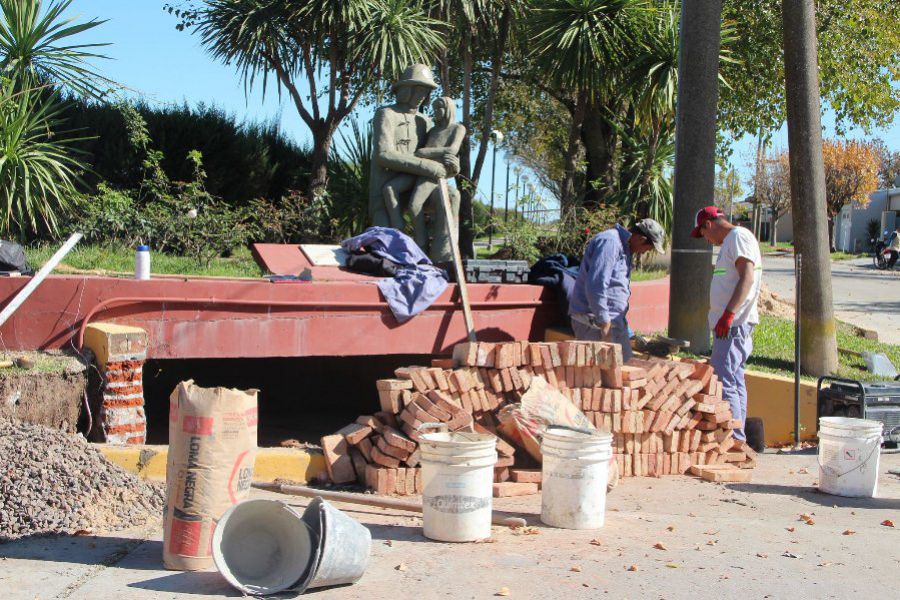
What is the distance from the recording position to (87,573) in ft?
15.2

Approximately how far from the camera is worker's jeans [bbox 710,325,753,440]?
24.4 feet

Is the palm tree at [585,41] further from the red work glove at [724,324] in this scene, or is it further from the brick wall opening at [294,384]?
the red work glove at [724,324]

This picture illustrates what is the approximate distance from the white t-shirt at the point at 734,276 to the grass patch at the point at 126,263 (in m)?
4.52

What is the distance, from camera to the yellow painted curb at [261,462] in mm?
6307

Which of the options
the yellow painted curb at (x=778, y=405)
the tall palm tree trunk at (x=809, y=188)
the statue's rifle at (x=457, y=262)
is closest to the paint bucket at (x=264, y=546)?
the statue's rifle at (x=457, y=262)

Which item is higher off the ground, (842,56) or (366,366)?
(842,56)

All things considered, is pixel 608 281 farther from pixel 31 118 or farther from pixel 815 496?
pixel 31 118

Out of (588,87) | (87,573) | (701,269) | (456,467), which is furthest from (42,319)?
(588,87)

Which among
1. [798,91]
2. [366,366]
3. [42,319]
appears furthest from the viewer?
[366,366]

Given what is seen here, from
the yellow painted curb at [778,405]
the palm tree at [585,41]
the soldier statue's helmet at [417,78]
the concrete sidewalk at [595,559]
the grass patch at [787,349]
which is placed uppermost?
the palm tree at [585,41]

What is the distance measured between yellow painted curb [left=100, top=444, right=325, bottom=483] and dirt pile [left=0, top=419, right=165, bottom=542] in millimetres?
306

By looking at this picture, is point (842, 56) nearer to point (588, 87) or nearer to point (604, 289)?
point (588, 87)

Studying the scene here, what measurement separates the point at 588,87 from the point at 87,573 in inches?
435

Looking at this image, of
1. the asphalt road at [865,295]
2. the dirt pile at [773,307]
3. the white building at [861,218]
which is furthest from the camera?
the white building at [861,218]
